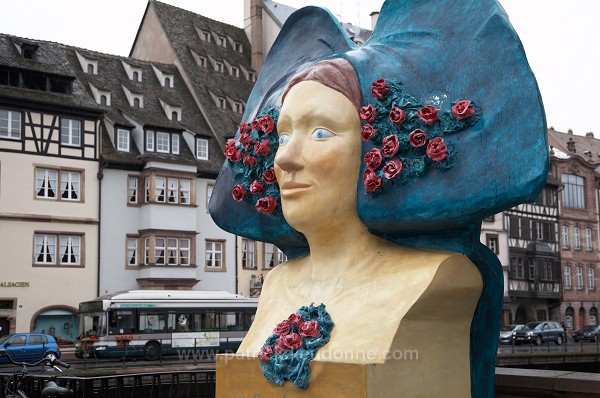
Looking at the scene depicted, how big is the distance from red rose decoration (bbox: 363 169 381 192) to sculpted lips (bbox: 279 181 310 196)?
1.49 ft

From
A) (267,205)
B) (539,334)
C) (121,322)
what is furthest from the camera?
(539,334)

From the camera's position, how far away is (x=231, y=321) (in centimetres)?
2758

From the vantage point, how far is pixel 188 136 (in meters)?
36.5

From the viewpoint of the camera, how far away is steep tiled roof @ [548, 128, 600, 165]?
50.8 m

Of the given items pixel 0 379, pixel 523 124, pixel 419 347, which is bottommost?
pixel 0 379

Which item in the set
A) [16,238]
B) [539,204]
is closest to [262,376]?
[16,238]

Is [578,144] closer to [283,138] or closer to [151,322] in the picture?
[151,322]

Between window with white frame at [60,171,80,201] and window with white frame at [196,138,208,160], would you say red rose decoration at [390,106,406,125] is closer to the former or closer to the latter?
window with white frame at [60,171,80,201]

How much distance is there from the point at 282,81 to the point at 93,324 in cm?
2045

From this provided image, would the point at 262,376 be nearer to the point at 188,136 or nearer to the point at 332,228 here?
the point at 332,228

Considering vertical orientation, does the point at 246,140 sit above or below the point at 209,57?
below

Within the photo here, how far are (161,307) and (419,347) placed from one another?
2166 centimetres

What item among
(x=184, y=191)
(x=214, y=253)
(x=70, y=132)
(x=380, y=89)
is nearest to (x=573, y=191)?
(x=214, y=253)

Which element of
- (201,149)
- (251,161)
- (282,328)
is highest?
(201,149)
